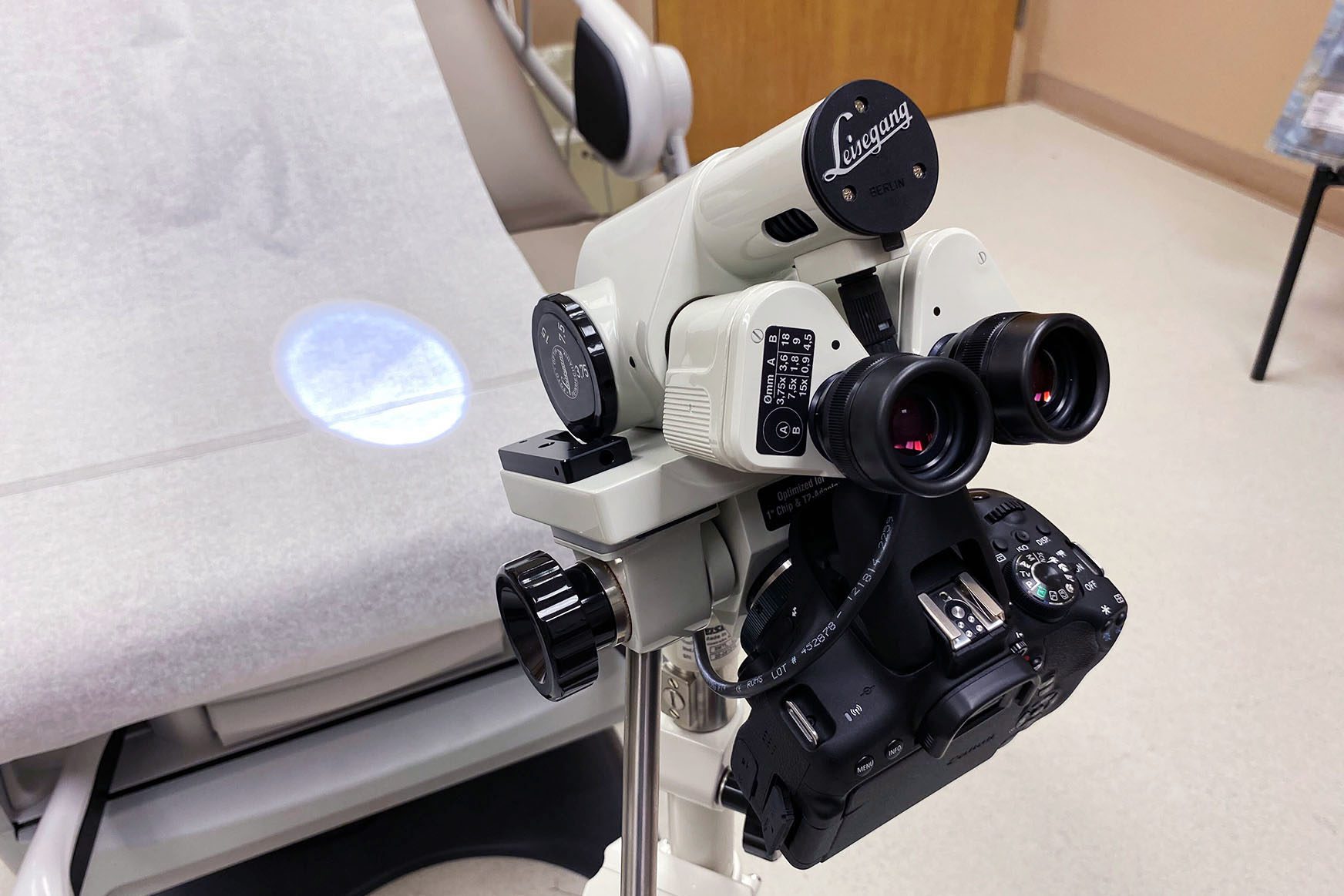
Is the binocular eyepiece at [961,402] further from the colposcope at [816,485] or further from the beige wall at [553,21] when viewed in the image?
the beige wall at [553,21]

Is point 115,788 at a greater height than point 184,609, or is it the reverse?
point 184,609

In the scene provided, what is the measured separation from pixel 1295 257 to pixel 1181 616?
73cm

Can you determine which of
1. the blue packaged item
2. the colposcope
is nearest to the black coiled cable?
the colposcope

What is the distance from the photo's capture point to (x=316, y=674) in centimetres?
90

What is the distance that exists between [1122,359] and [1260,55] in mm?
1215

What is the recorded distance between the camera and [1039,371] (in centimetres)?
37

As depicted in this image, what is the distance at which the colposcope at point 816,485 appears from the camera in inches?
14.0

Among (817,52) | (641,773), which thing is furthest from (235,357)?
(817,52)

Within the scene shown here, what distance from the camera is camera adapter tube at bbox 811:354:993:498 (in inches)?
12.8

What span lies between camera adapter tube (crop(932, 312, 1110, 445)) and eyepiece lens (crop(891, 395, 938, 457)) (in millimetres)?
24

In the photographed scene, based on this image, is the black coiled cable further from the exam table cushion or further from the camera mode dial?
the exam table cushion

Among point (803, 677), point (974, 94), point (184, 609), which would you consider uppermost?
point (803, 677)

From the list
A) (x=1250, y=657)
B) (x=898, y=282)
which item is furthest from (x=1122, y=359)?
(x=898, y=282)

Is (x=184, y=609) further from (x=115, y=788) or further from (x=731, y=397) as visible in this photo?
(x=731, y=397)
